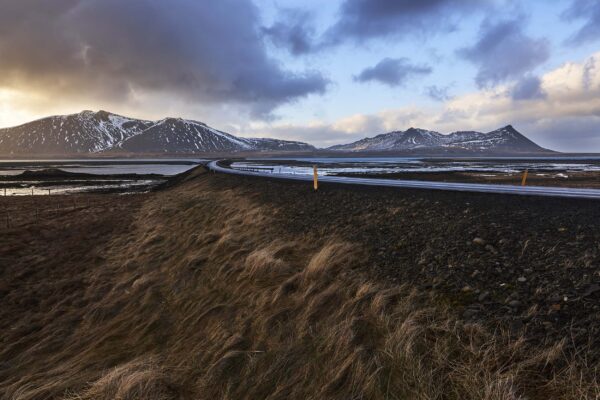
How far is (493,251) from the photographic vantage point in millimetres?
6535

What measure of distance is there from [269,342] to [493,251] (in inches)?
180

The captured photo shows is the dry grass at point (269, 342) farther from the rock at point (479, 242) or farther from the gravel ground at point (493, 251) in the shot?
the rock at point (479, 242)

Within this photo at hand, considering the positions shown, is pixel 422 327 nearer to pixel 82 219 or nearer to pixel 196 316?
pixel 196 316

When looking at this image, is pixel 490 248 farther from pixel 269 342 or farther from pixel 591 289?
pixel 269 342

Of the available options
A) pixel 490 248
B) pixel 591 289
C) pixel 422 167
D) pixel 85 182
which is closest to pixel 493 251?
pixel 490 248

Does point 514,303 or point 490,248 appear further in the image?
point 490,248

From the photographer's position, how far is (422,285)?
588cm

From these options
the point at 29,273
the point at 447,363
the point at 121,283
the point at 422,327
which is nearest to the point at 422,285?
the point at 422,327

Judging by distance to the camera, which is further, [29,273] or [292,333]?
[29,273]

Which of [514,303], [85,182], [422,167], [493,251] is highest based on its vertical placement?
[493,251]

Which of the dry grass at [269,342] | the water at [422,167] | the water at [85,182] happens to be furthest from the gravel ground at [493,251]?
the water at [85,182]

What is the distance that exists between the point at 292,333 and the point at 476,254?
3894mm

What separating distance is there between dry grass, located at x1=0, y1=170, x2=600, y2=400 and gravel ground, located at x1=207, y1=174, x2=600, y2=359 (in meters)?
0.45

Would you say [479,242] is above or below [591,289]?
above
